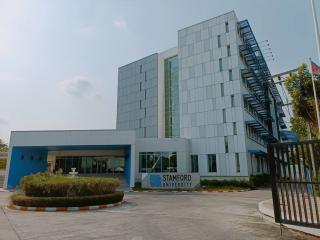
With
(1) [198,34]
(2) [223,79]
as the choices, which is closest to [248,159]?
(2) [223,79]

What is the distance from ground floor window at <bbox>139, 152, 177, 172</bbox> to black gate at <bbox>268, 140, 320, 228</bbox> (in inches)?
989

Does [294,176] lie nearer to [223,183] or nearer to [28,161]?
[223,183]

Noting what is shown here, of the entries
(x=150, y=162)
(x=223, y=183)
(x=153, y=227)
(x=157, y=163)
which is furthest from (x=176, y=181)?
(x=153, y=227)

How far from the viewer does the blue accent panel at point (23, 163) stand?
95.5 feet

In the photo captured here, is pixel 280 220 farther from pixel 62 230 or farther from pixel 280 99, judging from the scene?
pixel 280 99

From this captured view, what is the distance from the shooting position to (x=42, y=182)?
49.3 ft

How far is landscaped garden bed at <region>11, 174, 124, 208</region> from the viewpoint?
14.0 meters

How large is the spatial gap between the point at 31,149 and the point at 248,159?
85.4ft

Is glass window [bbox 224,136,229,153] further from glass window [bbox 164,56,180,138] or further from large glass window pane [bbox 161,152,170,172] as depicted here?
glass window [bbox 164,56,180,138]

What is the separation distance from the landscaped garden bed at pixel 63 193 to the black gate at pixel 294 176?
10.0m

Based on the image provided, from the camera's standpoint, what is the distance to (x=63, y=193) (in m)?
14.8

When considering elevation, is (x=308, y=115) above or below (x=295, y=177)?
above

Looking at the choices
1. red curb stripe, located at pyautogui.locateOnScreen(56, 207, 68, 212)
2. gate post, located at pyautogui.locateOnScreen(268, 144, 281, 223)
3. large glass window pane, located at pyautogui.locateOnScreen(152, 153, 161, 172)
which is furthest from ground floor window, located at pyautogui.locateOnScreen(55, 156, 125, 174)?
gate post, located at pyautogui.locateOnScreen(268, 144, 281, 223)

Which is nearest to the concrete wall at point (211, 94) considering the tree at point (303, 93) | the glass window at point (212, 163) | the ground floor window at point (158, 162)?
the glass window at point (212, 163)
